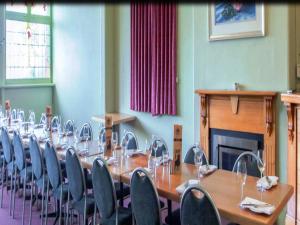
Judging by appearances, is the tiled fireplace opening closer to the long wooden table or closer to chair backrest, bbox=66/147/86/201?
the long wooden table

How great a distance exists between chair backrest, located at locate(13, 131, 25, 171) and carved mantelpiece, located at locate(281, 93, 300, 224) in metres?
2.86

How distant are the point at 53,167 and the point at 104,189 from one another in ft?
2.81

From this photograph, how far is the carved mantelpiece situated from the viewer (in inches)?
139

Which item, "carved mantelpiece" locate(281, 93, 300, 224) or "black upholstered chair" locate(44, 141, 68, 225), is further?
"carved mantelpiece" locate(281, 93, 300, 224)

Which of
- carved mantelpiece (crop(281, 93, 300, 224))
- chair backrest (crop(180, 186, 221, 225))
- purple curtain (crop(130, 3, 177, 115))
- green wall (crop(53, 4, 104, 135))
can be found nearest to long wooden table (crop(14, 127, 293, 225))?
chair backrest (crop(180, 186, 221, 225))

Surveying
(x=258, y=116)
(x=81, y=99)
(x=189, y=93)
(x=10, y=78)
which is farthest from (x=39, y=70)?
Answer: (x=258, y=116)

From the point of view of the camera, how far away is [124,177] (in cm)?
279

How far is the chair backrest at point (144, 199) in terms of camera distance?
7.43 ft

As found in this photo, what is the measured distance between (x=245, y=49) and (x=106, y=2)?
263cm

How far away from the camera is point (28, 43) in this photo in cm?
720

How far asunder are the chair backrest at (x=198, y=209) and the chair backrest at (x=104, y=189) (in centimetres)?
69

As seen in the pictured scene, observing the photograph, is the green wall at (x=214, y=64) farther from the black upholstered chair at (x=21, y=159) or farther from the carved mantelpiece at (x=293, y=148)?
the black upholstered chair at (x=21, y=159)

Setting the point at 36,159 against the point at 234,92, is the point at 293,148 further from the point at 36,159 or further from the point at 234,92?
the point at 36,159

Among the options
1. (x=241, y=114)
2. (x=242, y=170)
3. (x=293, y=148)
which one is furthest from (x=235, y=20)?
(x=242, y=170)
